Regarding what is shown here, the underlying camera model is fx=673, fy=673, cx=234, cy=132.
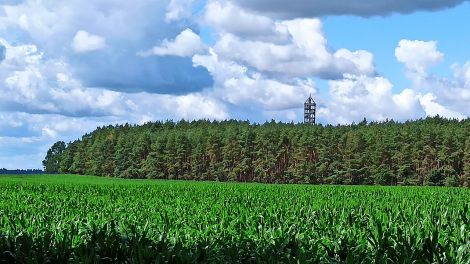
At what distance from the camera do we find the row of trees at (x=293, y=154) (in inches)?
4311

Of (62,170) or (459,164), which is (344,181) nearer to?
(459,164)

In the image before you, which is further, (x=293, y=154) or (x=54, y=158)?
(x=54, y=158)

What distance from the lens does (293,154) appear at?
411ft

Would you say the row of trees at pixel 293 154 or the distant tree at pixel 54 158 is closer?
the row of trees at pixel 293 154

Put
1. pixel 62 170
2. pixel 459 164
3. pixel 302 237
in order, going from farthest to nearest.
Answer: pixel 62 170 < pixel 459 164 < pixel 302 237

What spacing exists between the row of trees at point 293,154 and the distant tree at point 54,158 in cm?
1302

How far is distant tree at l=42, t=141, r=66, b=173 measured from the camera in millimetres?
176000

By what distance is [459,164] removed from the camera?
108m

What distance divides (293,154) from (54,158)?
261 ft

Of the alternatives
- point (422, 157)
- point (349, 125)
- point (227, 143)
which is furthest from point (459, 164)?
point (227, 143)

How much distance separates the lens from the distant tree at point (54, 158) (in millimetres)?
176000

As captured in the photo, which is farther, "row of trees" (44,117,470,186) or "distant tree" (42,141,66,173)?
"distant tree" (42,141,66,173)

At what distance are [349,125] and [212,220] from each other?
126 metres

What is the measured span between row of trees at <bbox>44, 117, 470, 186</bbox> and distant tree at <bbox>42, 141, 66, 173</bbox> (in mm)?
13022
